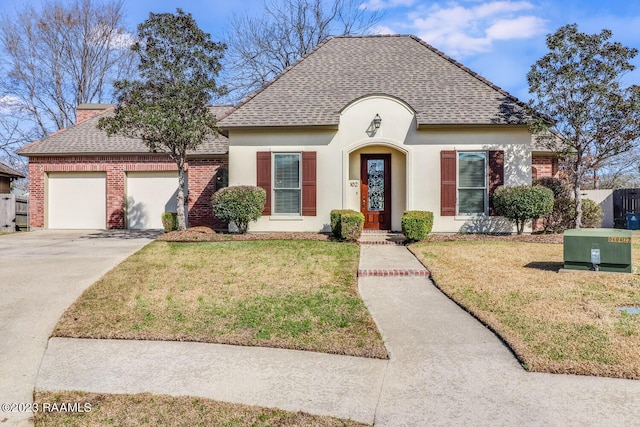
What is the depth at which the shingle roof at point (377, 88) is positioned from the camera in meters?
12.1

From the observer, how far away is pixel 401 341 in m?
4.62

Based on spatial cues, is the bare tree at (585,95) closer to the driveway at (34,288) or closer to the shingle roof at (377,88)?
the shingle roof at (377,88)

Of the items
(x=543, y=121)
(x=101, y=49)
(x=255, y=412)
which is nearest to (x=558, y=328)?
(x=255, y=412)

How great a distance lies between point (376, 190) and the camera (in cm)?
1276

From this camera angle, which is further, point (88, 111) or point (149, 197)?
point (88, 111)

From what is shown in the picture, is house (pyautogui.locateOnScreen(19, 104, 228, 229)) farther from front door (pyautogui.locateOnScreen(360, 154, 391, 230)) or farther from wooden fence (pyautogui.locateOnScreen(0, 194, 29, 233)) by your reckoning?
front door (pyautogui.locateOnScreen(360, 154, 391, 230))

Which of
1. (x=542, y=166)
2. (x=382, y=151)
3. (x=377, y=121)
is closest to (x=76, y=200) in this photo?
(x=382, y=151)

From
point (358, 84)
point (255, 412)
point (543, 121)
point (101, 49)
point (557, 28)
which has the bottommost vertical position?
point (255, 412)

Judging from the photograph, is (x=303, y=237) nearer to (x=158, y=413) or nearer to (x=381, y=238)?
(x=381, y=238)

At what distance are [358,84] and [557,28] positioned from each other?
5.59 meters

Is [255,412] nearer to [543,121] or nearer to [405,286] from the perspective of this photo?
[405,286]

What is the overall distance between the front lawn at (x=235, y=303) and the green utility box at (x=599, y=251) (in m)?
3.82

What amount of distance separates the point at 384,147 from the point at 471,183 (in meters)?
2.70

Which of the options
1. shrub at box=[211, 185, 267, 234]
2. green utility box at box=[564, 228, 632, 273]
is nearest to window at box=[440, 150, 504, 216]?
green utility box at box=[564, 228, 632, 273]
